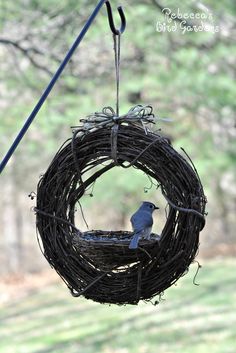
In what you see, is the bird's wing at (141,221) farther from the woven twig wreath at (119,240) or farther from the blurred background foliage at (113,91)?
the blurred background foliage at (113,91)

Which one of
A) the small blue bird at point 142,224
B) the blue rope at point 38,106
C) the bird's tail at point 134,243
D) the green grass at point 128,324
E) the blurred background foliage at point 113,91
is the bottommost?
the bird's tail at point 134,243

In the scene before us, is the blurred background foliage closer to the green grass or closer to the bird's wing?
the bird's wing

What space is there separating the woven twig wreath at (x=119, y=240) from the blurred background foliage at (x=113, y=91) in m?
2.09

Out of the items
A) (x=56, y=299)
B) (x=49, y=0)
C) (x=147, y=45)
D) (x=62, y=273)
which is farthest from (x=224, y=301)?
(x=62, y=273)

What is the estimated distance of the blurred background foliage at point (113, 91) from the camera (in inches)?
285

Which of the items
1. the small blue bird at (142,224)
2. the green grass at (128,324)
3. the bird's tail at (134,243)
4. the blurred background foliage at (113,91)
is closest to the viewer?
the bird's tail at (134,243)

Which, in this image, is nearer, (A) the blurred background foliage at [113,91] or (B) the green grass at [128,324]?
(B) the green grass at [128,324]

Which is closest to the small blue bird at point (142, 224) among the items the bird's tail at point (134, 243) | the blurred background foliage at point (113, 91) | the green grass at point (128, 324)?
the bird's tail at point (134, 243)

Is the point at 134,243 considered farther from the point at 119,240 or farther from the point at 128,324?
the point at 128,324

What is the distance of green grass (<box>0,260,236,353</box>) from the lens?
6848mm

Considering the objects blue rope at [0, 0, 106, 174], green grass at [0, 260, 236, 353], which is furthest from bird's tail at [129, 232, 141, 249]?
green grass at [0, 260, 236, 353]

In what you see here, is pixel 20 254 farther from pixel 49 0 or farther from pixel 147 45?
pixel 49 0

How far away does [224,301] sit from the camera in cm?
909

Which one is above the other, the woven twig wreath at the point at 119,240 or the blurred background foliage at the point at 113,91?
the blurred background foliage at the point at 113,91
